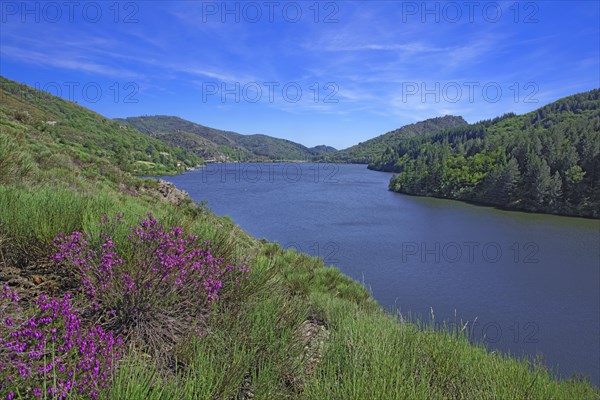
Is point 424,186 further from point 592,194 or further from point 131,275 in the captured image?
point 131,275

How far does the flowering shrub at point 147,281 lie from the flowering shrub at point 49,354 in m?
0.34

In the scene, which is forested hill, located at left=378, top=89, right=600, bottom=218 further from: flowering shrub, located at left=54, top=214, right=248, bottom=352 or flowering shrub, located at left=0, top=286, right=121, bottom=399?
flowering shrub, located at left=0, top=286, right=121, bottom=399

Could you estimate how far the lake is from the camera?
55.1ft

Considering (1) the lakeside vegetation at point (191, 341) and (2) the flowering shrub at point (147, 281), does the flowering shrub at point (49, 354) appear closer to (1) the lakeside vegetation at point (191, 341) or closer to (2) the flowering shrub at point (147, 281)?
(1) the lakeside vegetation at point (191, 341)

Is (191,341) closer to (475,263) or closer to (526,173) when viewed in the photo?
(475,263)

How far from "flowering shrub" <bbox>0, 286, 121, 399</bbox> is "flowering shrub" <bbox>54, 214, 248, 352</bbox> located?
34cm

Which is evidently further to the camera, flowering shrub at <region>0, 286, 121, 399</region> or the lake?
the lake

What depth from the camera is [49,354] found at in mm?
1881

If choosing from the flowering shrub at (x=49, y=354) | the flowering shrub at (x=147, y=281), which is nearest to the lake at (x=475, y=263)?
the flowering shrub at (x=147, y=281)

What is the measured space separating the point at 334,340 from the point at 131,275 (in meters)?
1.66

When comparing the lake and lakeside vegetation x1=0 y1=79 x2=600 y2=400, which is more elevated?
lakeside vegetation x1=0 y1=79 x2=600 y2=400

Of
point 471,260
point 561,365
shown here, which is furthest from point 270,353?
point 471,260

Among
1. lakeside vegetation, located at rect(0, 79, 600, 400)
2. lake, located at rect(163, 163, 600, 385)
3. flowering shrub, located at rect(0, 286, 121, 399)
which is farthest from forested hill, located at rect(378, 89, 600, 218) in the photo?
flowering shrub, located at rect(0, 286, 121, 399)

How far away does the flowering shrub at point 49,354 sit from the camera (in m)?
1.58
